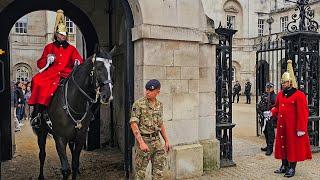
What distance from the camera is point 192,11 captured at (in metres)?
6.41

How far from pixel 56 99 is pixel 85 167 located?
207cm

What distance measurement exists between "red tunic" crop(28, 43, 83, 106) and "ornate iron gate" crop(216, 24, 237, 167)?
2.85m

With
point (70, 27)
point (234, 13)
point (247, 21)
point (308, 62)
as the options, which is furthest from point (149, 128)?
point (247, 21)

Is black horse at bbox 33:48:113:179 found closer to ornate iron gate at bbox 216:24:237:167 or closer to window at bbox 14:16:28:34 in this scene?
ornate iron gate at bbox 216:24:237:167

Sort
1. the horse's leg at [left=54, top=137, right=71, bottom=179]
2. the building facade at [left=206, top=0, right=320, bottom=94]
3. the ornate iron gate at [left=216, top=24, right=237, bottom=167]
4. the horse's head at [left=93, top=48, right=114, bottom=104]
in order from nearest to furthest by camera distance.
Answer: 1. the horse's head at [left=93, top=48, right=114, bottom=104]
2. the horse's leg at [left=54, top=137, right=71, bottom=179]
3. the ornate iron gate at [left=216, top=24, right=237, bottom=167]
4. the building facade at [left=206, top=0, right=320, bottom=94]

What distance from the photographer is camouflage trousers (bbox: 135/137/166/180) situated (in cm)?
458

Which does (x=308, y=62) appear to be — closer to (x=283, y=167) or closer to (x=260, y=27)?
(x=283, y=167)

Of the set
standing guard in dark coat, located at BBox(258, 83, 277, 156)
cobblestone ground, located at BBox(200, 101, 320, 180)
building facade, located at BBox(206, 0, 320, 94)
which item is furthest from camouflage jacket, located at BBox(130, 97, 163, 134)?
building facade, located at BBox(206, 0, 320, 94)

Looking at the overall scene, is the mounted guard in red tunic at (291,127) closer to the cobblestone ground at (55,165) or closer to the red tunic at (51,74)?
the cobblestone ground at (55,165)

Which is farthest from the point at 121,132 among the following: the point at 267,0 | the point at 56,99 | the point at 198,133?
the point at 267,0

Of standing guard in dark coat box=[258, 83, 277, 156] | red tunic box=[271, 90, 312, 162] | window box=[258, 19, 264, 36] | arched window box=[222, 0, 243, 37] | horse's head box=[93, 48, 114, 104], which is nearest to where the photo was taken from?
horse's head box=[93, 48, 114, 104]

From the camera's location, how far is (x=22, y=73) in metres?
29.6

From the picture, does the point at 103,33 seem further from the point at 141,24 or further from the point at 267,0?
the point at 267,0

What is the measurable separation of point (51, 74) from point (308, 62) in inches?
245
